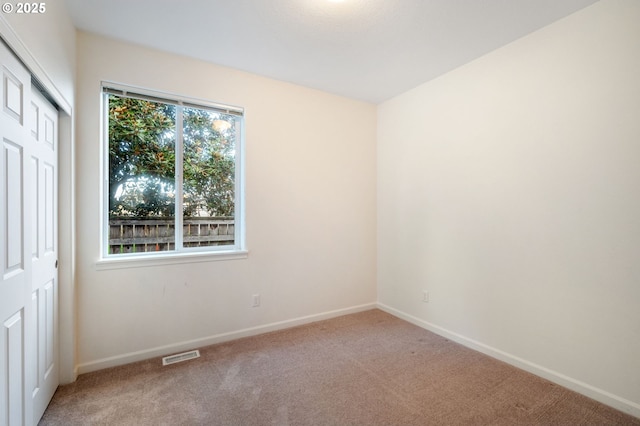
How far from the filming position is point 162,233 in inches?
106

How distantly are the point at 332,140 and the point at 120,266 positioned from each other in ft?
8.07

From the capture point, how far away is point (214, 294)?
9.13ft

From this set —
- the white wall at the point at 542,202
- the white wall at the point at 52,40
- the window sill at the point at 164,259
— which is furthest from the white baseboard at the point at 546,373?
the white wall at the point at 52,40

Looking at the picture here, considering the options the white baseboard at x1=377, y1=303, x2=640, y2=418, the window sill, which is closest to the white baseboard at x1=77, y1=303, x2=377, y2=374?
the window sill

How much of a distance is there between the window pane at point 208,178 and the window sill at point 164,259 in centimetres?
19

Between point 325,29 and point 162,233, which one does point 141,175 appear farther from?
point 325,29

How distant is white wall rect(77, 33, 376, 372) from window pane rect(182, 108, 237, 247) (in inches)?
8.3

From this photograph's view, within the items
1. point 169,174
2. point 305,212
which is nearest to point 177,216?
point 169,174

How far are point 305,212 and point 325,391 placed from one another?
1779 mm

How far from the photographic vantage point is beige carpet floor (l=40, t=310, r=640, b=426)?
5.86ft

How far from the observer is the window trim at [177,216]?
7.86ft

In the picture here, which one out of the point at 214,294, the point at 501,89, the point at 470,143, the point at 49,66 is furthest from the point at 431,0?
the point at 214,294

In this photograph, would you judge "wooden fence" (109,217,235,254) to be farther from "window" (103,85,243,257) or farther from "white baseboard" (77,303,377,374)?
"white baseboard" (77,303,377,374)

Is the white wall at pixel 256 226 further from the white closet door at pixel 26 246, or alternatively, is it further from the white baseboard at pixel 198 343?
the white closet door at pixel 26 246
